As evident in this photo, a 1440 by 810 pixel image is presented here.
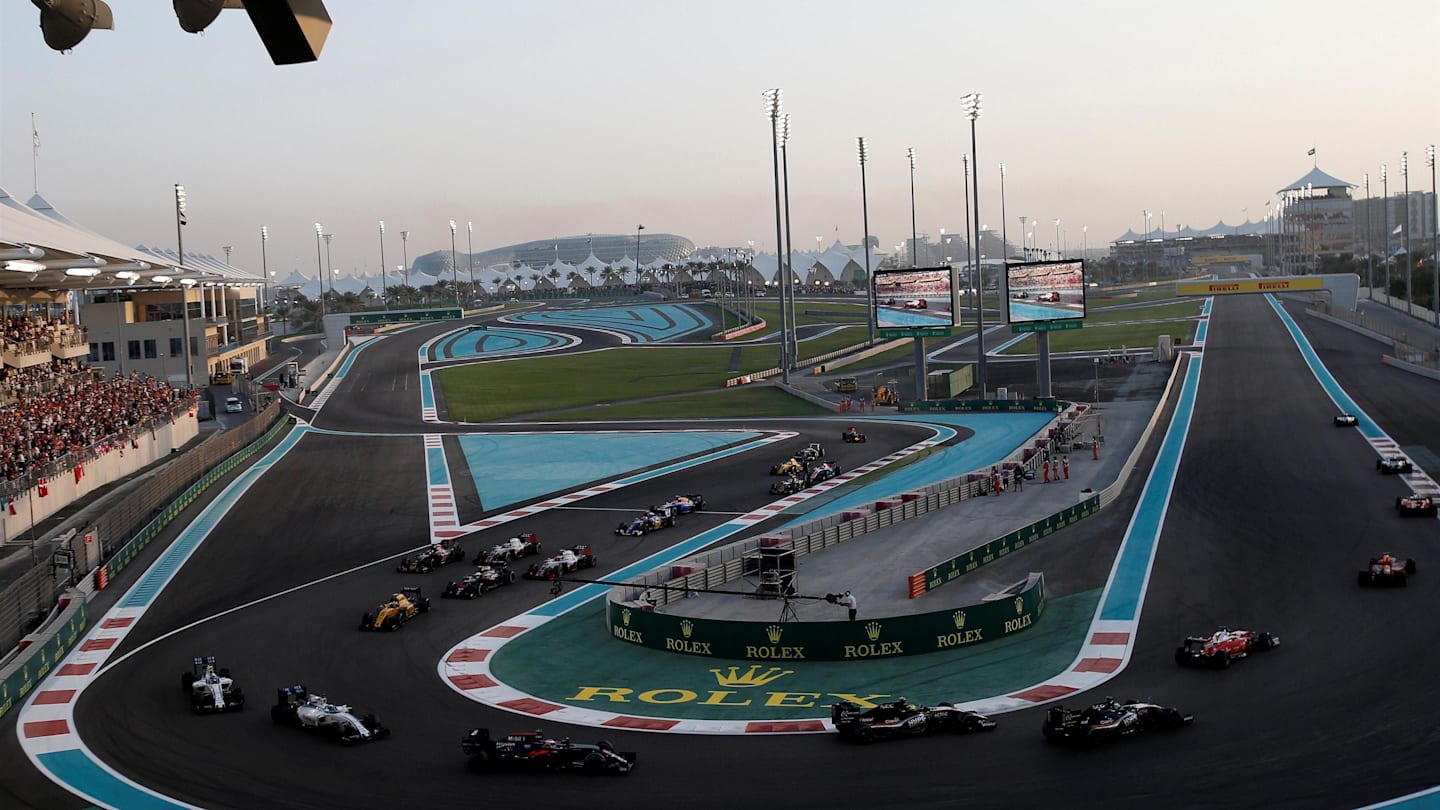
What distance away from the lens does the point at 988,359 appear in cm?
10406

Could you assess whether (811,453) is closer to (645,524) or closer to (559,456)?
(559,456)

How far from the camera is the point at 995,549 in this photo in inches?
1517

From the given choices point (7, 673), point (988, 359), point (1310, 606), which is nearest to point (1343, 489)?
point (1310, 606)

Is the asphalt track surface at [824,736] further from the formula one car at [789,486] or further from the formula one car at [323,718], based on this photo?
the formula one car at [789,486]

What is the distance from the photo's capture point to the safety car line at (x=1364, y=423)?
158 feet

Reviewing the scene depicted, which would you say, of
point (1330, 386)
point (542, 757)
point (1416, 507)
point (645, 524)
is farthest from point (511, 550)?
point (1330, 386)

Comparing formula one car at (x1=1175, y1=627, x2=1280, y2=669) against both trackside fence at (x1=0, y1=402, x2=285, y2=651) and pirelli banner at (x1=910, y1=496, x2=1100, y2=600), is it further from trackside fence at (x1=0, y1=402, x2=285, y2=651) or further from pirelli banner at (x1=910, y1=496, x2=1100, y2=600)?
trackside fence at (x1=0, y1=402, x2=285, y2=651)

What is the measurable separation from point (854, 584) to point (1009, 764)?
48.1ft

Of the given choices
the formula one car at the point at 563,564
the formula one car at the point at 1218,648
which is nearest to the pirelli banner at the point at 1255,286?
the formula one car at the point at 563,564

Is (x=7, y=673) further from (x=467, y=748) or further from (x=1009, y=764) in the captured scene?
(x=1009, y=764)

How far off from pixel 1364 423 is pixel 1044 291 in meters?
17.5

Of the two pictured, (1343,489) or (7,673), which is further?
(1343,489)

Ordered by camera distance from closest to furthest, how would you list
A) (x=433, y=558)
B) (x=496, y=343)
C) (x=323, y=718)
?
1. (x=323, y=718)
2. (x=433, y=558)
3. (x=496, y=343)

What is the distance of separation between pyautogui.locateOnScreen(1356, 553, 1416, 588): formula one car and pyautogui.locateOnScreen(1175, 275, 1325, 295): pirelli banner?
403ft
